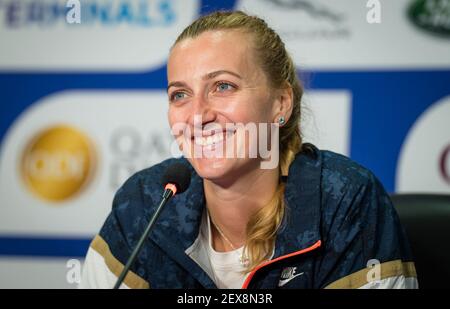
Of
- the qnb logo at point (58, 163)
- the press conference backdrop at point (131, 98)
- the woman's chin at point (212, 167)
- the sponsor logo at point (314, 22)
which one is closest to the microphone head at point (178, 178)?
the woman's chin at point (212, 167)

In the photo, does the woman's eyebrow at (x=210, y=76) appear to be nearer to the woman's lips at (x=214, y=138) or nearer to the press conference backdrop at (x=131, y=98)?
the woman's lips at (x=214, y=138)

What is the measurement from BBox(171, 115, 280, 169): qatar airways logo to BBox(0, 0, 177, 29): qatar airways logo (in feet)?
3.13

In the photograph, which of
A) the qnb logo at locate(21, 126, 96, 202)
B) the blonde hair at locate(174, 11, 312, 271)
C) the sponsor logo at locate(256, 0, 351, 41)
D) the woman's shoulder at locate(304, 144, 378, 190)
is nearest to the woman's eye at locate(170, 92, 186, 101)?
the blonde hair at locate(174, 11, 312, 271)

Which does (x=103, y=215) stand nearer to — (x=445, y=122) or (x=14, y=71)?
(x=14, y=71)

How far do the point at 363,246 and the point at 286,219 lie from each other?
5.8 inches

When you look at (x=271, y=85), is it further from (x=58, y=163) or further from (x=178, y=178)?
(x=58, y=163)

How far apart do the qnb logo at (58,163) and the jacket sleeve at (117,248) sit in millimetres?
897

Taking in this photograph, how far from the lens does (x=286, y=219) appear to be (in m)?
1.03

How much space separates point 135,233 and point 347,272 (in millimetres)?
408

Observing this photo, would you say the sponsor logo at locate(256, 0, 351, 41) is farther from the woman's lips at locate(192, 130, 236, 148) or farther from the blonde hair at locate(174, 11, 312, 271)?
the woman's lips at locate(192, 130, 236, 148)

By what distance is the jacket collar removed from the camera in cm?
99

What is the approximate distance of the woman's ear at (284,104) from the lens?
3.63 feet

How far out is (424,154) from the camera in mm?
1710
